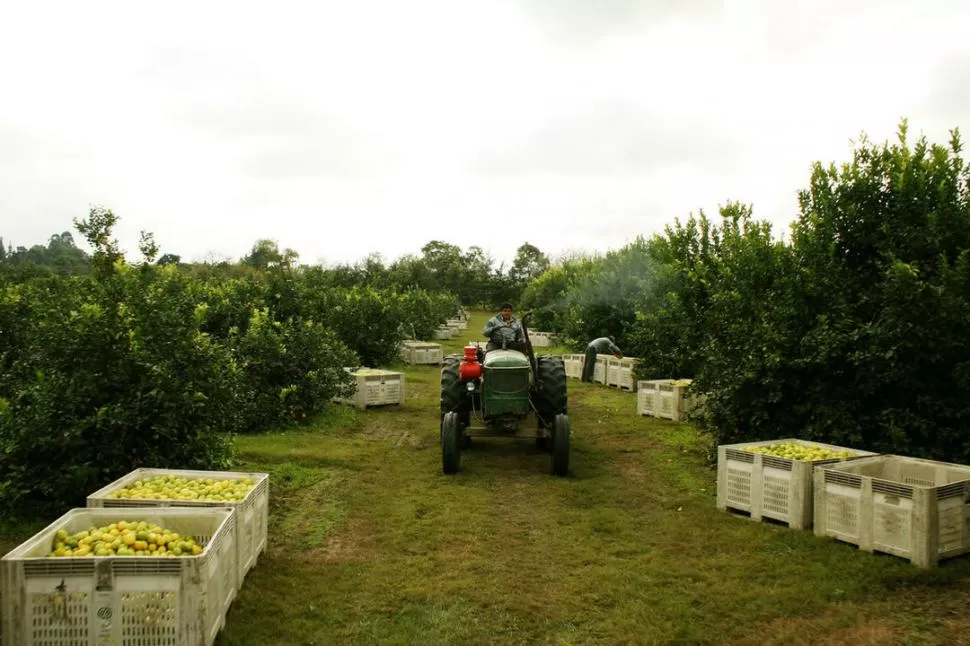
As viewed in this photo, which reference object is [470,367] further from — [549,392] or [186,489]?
[186,489]

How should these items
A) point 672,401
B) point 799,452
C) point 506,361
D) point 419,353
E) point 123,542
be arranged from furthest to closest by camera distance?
point 419,353, point 672,401, point 506,361, point 799,452, point 123,542

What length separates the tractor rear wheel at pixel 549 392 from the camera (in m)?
10.1

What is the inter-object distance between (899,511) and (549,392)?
4800mm

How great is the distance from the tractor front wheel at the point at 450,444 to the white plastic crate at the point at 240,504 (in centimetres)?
316

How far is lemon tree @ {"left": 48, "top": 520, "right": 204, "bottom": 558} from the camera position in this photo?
4465 millimetres

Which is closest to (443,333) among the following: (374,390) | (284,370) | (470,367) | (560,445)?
(374,390)

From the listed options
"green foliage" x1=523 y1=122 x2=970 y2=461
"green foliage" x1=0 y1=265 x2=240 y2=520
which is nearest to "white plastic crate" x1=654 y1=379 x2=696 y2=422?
"green foliage" x1=523 y1=122 x2=970 y2=461

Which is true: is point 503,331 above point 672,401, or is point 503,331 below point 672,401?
above

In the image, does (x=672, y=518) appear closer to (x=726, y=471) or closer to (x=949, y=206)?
(x=726, y=471)

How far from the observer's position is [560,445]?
912 cm

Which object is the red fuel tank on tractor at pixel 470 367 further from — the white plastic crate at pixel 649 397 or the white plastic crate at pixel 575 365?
the white plastic crate at pixel 575 365

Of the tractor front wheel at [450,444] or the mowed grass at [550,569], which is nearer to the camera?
the mowed grass at [550,569]

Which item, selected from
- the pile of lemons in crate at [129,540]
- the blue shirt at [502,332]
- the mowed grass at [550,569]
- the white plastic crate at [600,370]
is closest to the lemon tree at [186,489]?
the pile of lemons in crate at [129,540]

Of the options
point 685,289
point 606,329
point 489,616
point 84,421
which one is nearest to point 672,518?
point 489,616
